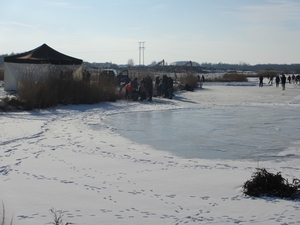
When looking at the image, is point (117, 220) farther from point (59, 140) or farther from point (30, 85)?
point (30, 85)

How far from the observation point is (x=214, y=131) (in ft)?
40.3

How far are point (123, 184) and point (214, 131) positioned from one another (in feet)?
20.5

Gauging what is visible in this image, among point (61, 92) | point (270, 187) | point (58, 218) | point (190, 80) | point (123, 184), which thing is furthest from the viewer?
point (190, 80)

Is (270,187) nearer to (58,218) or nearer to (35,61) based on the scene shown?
(58,218)

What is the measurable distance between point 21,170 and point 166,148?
3500 millimetres

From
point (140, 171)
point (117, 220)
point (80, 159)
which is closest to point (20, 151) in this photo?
point (80, 159)

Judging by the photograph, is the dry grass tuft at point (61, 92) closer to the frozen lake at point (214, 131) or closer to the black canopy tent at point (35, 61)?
the black canopy tent at point (35, 61)

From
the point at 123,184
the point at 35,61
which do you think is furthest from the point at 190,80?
the point at 123,184


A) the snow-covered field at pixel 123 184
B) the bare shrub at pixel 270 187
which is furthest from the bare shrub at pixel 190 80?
the bare shrub at pixel 270 187

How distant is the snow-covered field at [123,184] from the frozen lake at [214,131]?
0.54 meters

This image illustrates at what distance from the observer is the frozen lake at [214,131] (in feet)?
30.8

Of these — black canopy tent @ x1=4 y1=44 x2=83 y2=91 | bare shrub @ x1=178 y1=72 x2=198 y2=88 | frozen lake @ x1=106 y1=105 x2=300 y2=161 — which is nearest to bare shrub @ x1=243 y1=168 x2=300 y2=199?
frozen lake @ x1=106 y1=105 x2=300 y2=161

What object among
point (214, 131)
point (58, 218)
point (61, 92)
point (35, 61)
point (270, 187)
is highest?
point (35, 61)

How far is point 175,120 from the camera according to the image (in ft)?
49.0
